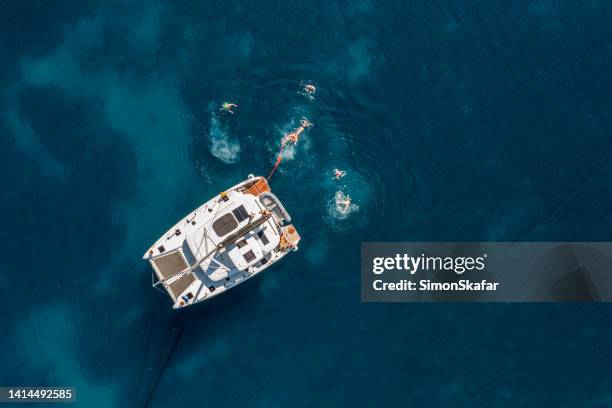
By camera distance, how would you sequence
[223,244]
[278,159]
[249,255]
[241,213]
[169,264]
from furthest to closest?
1. [278,159]
2. [169,264]
3. [249,255]
4. [241,213]
5. [223,244]

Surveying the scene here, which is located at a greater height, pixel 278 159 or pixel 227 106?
pixel 227 106

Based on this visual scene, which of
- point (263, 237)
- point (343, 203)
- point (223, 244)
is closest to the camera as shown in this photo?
point (223, 244)

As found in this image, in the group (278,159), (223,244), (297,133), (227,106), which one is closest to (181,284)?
(223,244)

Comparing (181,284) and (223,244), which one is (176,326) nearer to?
(181,284)

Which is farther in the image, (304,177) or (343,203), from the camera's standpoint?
(304,177)

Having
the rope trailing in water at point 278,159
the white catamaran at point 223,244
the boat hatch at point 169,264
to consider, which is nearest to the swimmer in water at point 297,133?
the rope trailing in water at point 278,159

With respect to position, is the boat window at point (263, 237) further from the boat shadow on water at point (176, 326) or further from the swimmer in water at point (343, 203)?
the swimmer in water at point (343, 203)

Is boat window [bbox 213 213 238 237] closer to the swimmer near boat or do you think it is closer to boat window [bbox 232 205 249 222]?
boat window [bbox 232 205 249 222]

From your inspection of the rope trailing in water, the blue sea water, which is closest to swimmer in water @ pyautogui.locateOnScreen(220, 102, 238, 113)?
the blue sea water
